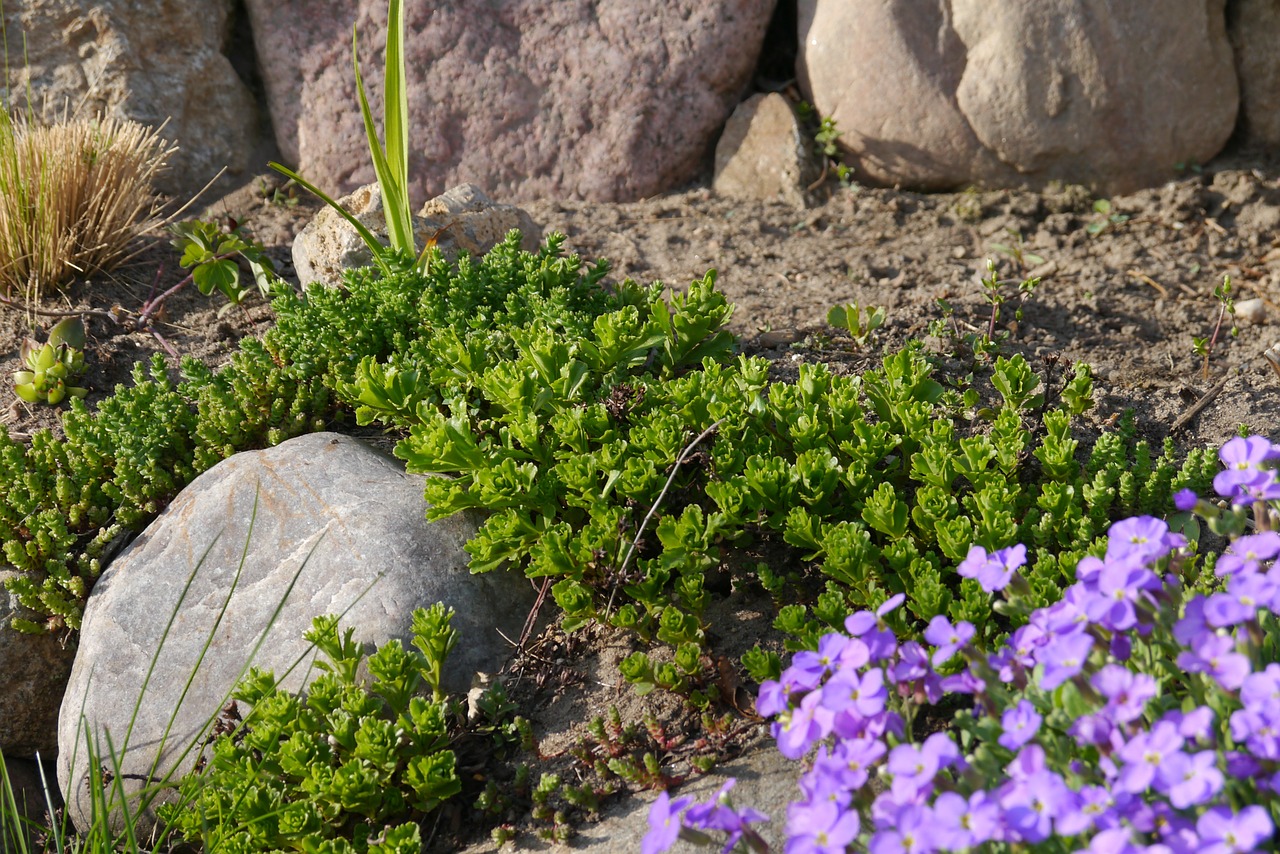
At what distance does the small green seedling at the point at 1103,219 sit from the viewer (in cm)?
496

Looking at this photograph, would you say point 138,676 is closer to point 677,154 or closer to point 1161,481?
point 1161,481

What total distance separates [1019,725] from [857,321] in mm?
2291

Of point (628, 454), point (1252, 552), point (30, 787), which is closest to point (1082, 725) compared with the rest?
point (1252, 552)

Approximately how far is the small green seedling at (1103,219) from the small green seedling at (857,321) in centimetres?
165

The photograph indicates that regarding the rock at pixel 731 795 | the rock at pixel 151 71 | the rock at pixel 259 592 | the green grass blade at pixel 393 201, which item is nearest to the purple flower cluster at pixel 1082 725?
the rock at pixel 731 795

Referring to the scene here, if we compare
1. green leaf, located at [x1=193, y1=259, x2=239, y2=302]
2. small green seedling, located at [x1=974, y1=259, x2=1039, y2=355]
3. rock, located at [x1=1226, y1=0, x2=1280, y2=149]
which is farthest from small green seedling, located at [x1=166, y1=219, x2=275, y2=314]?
rock, located at [x1=1226, y1=0, x2=1280, y2=149]

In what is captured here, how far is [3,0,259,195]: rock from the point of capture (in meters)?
5.19

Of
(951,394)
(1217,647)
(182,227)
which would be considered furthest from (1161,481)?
(182,227)

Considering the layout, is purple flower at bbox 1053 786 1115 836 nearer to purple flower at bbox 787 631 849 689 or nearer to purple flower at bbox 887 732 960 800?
purple flower at bbox 887 732 960 800

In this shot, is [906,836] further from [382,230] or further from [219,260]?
[219,260]

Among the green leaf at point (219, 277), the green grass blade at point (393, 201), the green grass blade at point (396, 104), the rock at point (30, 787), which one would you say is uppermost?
the green grass blade at point (396, 104)

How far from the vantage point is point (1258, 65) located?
5.29m

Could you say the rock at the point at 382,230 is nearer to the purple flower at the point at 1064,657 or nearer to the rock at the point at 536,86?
the rock at the point at 536,86

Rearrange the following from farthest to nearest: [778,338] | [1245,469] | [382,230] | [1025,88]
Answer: [1025,88] < [382,230] < [778,338] < [1245,469]
